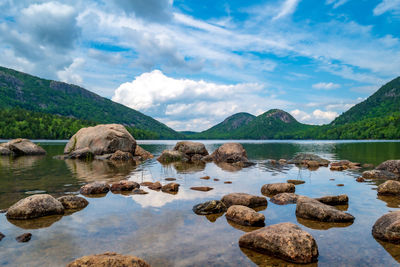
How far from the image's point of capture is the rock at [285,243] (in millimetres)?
6789

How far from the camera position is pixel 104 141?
38.8m

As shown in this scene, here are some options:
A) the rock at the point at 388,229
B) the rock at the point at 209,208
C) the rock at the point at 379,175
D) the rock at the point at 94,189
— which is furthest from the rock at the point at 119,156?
the rock at the point at 388,229

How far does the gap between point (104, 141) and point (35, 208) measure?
29.6m

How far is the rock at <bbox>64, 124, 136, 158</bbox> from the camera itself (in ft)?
127

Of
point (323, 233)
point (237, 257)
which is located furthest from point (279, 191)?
point (237, 257)

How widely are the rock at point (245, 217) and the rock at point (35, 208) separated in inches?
282

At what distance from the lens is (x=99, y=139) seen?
39.2 meters

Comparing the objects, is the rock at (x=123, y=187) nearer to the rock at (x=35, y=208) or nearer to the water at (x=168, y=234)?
the water at (x=168, y=234)

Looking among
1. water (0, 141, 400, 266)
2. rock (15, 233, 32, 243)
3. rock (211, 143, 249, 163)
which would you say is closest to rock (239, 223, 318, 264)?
water (0, 141, 400, 266)

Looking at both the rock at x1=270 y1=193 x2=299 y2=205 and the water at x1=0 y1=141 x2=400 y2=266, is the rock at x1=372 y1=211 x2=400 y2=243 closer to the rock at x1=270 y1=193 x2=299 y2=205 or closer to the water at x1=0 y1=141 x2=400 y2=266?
the water at x1=0 y1=141 x2=400 y2=266

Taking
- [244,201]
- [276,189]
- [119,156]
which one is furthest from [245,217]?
[119,156]

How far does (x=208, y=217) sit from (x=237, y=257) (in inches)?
139

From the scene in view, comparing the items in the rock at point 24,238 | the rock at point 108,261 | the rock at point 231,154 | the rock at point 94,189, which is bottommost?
the rock at point 24,238

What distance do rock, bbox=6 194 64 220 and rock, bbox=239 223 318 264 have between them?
786 cm
